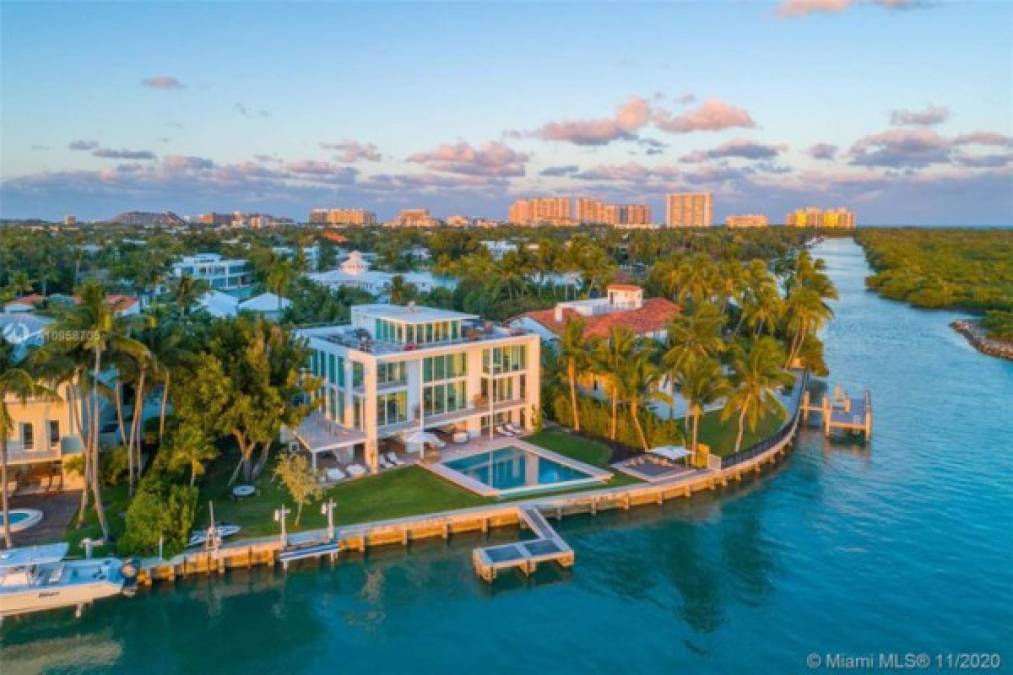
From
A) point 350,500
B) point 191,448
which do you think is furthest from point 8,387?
point 350,500

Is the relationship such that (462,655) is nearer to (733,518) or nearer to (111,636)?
(111,636)

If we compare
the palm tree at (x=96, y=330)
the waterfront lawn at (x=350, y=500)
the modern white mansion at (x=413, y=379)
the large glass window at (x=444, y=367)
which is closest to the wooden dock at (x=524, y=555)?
the waterfront lawn at (x=350, y=500)

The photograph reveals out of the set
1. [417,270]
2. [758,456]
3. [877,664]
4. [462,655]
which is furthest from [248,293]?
[877,664]

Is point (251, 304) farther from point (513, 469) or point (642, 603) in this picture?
point (642, 603)

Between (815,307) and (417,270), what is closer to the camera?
(815,307)

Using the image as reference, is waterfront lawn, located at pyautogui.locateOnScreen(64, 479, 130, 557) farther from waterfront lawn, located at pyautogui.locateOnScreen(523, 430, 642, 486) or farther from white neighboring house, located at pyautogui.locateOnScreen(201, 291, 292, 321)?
white neighboring house, located at pyautogui.locateOnScreen(201, 291, 292, 321)

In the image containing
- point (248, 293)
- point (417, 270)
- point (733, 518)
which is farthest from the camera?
point (417, 270)

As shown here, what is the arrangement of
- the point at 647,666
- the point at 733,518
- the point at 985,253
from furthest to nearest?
A: the point at 985,253, the point at 733,518, the point at 647,666
